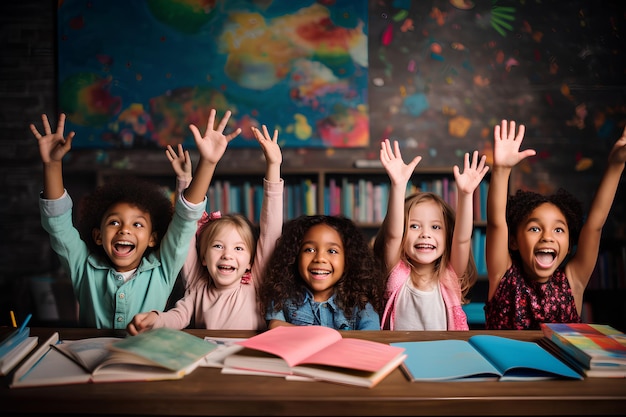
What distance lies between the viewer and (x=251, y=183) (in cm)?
362

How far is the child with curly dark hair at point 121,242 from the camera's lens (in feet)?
5.20

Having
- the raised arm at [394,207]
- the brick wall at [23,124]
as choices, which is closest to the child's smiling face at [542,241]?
the raised arm at [394,207]

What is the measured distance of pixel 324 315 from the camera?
63.6 inches

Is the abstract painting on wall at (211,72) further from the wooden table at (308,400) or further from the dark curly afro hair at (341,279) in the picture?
the wooden table at (308,400)

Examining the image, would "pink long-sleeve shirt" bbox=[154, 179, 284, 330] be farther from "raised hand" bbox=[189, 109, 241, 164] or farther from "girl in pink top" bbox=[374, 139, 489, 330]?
"girl in pink top" bbox=[374, 139, 489, 330]

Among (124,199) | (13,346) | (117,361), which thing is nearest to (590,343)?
(117,361)

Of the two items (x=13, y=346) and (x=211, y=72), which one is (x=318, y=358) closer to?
(x=13, y=346)

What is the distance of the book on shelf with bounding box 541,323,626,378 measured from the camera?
106 centimetres

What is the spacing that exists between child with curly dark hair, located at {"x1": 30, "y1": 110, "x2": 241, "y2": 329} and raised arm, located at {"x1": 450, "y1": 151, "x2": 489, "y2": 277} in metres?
0.73

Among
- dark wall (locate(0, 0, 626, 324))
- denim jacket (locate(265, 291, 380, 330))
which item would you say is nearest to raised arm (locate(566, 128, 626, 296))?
denim jacket (locate(265, 291, 380, 330))

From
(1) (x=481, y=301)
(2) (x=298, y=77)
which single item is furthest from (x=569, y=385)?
(2) (x=298, y=77)

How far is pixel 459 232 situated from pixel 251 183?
2099mm

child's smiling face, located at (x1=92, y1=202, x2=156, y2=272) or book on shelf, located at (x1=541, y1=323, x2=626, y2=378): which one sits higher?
child's smiling face, located at (x1=92, y1=202, x2=156, y2=272)

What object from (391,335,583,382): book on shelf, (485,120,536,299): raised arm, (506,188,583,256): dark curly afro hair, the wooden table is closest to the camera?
the wooden table
